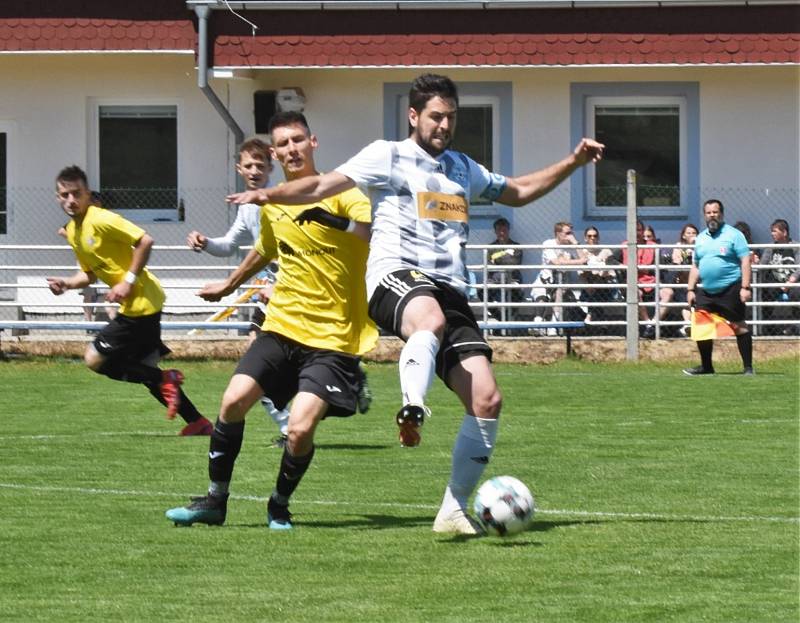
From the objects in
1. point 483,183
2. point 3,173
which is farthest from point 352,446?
point 3,173

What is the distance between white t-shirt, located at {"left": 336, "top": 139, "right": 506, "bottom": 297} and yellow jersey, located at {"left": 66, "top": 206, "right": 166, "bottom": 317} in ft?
16.5

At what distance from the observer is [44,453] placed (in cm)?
1191

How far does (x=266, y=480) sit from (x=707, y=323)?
9975 millimetres

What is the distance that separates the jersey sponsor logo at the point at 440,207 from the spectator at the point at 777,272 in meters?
14.0

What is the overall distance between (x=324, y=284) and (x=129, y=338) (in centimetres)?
486

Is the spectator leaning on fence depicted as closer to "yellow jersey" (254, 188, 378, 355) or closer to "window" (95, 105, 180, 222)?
"window" (95, 105, 180, 222)

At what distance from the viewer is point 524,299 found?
74.0ft

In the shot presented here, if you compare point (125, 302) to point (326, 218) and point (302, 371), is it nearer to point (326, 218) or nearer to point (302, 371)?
point (326, 218)

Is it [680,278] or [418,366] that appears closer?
[418,366]

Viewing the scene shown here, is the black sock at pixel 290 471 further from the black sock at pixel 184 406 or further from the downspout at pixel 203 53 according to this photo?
the downspout at pixel 203 53

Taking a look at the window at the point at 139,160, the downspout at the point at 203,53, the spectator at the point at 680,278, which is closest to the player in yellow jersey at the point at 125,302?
the spectator at the point at 680,278

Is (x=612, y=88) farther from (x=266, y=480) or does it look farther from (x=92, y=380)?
(x=266, y=480)

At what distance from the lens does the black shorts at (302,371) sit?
8.02 metres

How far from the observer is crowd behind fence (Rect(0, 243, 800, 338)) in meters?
21.2
